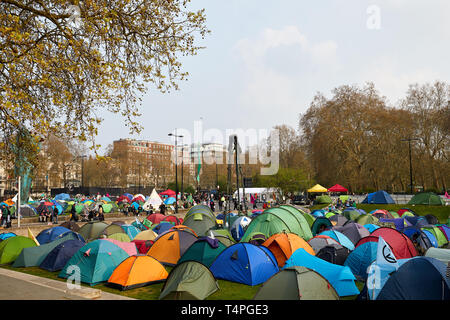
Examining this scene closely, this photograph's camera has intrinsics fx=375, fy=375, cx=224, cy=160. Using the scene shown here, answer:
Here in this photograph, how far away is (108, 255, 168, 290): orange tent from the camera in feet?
33.8

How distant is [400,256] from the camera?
12.4 meters

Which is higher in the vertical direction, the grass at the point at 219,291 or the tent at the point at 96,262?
the tent at the point at 96,262

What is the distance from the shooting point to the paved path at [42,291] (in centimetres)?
902

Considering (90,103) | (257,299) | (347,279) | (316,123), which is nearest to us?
(257,299)

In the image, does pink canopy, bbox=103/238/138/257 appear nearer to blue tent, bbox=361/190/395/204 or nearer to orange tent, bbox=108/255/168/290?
orange tent, bbox=108/255/168/290

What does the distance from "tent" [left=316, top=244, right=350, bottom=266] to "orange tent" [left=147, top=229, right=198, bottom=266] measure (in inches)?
180

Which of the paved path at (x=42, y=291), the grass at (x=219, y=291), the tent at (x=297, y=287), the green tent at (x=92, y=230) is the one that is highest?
the tent at (x=297, y=287)

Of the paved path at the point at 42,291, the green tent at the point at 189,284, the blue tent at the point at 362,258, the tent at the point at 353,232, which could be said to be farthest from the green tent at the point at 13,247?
the tent at the point at 353,232

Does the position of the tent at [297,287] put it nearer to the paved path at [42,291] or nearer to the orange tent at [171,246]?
the paved path at [42,291]

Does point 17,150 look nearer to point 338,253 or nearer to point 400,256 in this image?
point 338,253

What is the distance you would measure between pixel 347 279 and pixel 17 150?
31.5 ft

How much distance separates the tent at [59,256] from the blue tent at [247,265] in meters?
5.48

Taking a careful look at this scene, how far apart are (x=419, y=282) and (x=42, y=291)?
8.87 meters
